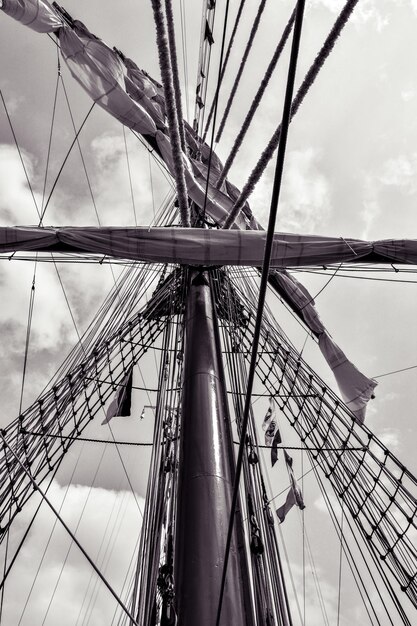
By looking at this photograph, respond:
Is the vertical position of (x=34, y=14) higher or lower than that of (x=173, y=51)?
higher

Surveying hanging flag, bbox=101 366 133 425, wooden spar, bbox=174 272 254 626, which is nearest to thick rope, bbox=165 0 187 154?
wooden spar, bbox=174 272 254 626

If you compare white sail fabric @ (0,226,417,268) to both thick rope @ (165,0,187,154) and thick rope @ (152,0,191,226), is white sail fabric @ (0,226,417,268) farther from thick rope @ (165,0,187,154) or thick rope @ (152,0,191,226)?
thick rope @ (165,0,187,154)

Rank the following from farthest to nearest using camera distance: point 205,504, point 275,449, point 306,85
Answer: point 275,449
point 306,85
point 205,504

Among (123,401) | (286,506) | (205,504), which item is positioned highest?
(123,401)

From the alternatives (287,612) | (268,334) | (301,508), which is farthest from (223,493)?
(301,508)

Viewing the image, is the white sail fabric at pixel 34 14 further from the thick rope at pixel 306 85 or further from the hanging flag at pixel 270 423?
the hanging flag at pixel 270 423

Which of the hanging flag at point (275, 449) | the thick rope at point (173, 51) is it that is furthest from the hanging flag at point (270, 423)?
the thick rope at point (173, 51)

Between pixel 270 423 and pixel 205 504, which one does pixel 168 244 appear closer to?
pixel 205 504

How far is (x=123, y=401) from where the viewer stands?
7039 millimetres

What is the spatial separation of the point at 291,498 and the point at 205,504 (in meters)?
5.25

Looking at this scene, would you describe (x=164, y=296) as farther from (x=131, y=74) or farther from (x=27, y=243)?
Result: (x=27, y=243)

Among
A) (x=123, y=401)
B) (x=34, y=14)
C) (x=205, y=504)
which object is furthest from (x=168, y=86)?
(x=123, y=401)

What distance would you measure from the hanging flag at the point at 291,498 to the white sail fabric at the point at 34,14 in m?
7.16

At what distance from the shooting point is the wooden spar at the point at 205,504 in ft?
6.63
